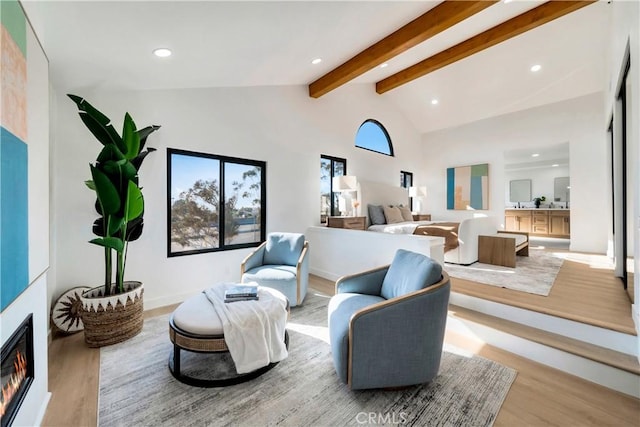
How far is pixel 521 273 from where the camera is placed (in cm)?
369

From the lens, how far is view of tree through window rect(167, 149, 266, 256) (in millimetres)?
3351

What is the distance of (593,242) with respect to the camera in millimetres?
5191

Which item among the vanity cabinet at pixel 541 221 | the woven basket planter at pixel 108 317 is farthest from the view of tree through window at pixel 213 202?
the vanity cabinet at pixel 541 221

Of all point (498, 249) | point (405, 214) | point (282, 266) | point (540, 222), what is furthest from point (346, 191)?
point (540, 222)

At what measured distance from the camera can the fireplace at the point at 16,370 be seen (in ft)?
3.66

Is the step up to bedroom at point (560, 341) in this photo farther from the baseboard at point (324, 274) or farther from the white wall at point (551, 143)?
the white wall at point (551, 143)

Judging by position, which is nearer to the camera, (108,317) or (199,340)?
(199,340)

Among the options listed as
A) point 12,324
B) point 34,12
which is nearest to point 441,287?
point 12,324

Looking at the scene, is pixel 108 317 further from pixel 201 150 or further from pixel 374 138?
pixel 374 138

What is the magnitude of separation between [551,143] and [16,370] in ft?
27.4

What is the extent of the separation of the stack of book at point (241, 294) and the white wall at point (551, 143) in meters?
6.58

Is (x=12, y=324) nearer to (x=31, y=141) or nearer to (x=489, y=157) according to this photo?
(x=31, y=141)

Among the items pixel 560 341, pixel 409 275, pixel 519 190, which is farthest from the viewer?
pixel 519 190

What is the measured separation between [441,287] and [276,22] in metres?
2.59
